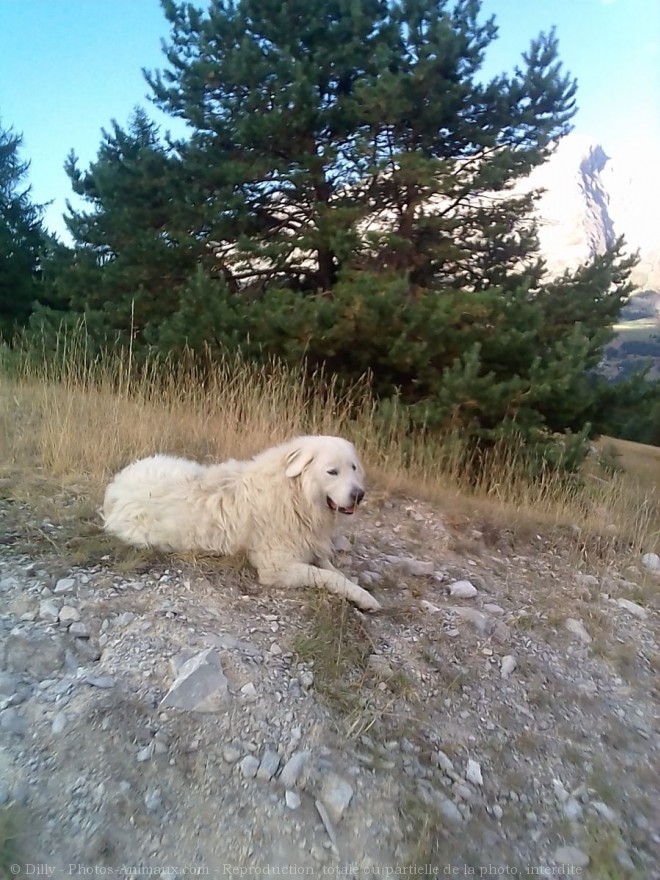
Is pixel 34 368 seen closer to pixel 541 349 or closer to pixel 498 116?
pixel 541 349

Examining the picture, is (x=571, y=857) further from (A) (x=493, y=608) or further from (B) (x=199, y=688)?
(A) (x=493, y=608)

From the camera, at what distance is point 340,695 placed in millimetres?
2883

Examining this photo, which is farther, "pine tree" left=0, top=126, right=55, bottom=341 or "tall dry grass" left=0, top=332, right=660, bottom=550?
"pine tree" left=0, top=126, right=55, bottom=341

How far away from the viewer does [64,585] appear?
3.23 meters

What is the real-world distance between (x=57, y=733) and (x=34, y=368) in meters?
6.29

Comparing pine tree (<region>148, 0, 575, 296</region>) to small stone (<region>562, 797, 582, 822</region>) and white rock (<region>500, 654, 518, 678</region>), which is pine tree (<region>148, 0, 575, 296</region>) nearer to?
white rock (<region>500, 654, 518, 678</region>)

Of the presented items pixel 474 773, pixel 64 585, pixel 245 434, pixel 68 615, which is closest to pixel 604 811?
pixel 474 773

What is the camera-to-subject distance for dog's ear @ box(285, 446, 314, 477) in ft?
12.4

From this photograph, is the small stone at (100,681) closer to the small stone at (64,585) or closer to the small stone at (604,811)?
the small stone at (64,585)

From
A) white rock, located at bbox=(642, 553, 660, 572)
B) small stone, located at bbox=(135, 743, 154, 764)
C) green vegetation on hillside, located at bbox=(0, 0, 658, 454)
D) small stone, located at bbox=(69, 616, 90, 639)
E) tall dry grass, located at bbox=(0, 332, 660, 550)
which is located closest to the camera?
small stone, located at bbox=(135, 743, 154, 764)

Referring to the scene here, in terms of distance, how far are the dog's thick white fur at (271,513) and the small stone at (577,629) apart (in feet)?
4.59

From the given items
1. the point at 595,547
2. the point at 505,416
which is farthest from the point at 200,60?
the point at 595,547

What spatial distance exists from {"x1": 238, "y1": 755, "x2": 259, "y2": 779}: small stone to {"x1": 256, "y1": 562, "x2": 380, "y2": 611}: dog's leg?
4.03 ft

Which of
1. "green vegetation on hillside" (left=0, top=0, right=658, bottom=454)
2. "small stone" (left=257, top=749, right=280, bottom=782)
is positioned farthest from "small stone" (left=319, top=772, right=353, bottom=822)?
"green vegetation on hillside" (left=0, top=0, right=658, bottom=454)
